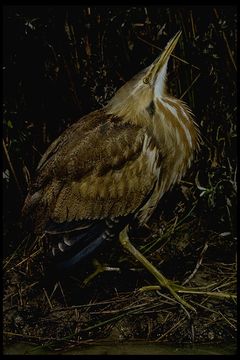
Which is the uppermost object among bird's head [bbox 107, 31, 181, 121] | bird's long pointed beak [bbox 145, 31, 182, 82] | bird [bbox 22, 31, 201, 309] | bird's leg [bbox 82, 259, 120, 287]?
bird's long pointed beak [bbox 145, 31, 182, 82]

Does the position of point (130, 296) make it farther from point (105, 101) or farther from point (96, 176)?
point (105, 101)

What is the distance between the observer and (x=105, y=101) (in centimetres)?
409

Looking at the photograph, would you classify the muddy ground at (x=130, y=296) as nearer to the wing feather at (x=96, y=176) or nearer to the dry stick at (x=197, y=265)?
the dry stick at (x=197, y=265)

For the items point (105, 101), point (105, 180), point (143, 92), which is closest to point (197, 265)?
point (105, 180)

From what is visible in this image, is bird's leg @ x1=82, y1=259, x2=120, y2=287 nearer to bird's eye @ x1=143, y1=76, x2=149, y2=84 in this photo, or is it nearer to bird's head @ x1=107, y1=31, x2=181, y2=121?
bird's head @ x1=107, y1=31, x2=181, y2=121

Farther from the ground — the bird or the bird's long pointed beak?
the bird's long pointed beak

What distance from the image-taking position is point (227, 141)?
13.3 ft

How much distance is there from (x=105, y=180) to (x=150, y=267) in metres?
0.44

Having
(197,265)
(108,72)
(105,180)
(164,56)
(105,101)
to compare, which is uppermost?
(164,56)

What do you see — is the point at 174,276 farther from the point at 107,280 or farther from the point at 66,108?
the point at 66,108

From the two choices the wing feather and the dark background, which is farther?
the dark background

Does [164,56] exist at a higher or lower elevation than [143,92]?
higher

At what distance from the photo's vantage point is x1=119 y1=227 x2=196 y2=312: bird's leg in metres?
3.56

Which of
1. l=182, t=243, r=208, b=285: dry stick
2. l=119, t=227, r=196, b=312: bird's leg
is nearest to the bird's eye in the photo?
l=119, t=227, r=196, b=312: bird's leg
